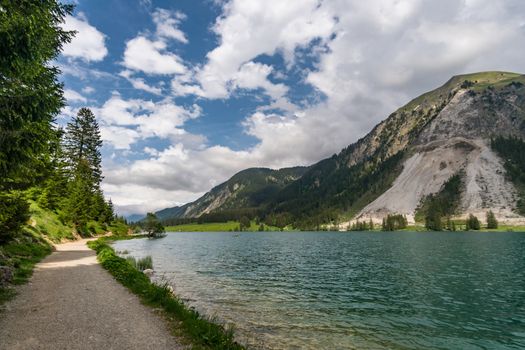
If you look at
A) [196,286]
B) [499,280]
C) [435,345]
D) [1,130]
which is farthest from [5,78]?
[499,280]

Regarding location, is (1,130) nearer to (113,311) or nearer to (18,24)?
(18,24)

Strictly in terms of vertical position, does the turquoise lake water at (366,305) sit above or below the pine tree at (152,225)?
below

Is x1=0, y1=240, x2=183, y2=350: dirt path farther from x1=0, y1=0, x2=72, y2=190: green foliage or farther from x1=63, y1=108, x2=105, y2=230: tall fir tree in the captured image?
x1=63, y1=108, x2=105, y2=230: tall fir tree

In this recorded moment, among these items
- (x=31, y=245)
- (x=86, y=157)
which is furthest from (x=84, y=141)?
(x=31, y=245)

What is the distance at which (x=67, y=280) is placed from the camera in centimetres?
2431

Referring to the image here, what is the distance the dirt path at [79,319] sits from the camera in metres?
12.2

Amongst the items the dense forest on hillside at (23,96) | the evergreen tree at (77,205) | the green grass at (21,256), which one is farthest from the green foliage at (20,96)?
the evergreen tree at (77,205)

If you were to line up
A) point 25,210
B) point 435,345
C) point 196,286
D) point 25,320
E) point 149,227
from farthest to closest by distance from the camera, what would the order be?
point 149,227 → point 196,286 → point 25,210 → point 435,345 → point 25,320

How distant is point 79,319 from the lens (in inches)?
596

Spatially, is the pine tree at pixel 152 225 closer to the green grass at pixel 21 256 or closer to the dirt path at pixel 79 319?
the green grass at pixel 21 256

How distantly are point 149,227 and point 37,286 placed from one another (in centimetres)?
15525

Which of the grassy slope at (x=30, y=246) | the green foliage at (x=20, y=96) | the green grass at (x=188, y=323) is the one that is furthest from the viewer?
the grassy slope at (x=30, y=246)

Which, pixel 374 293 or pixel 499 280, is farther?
pixel 499 280

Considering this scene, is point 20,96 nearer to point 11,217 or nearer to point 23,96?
point 23,96
